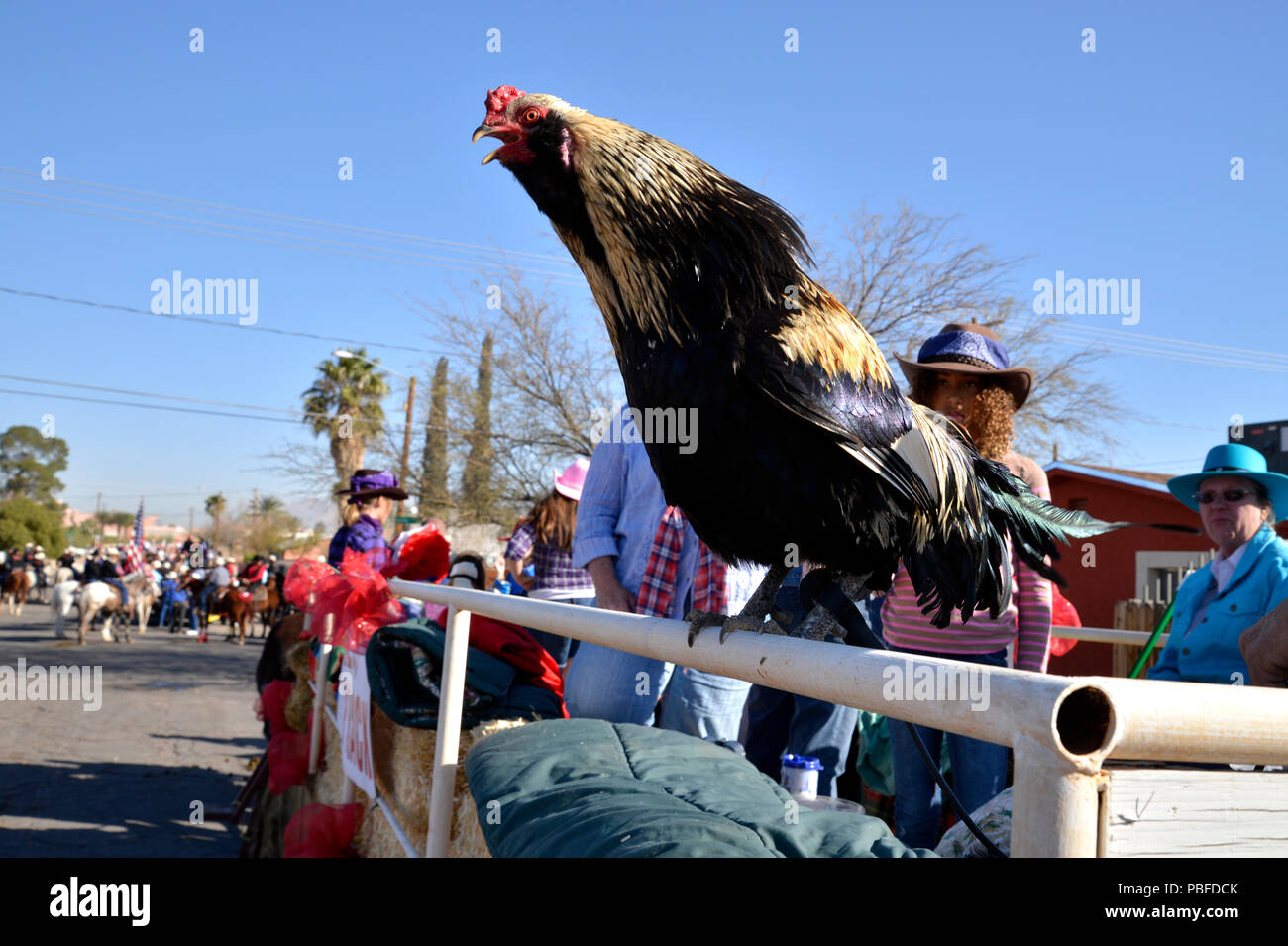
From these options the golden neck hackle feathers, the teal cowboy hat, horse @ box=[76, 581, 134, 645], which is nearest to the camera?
the golden neck hackle feathers

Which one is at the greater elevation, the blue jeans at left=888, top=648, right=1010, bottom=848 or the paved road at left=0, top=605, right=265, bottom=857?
the blue jeans at left=888, top=648, right=1010, bottom=848

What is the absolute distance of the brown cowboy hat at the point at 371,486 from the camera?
684 cm

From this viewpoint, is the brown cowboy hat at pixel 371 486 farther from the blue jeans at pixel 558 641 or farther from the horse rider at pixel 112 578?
the horse rider at pixel 112 578

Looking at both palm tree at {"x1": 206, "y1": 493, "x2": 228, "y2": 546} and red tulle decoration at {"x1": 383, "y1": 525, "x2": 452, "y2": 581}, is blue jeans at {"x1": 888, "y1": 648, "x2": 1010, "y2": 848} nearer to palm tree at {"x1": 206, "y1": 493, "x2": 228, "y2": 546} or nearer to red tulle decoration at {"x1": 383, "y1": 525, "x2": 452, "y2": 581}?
red tulle decoration at {"x1": 383, "y1": 525, "x2": 452, "y2": 581}

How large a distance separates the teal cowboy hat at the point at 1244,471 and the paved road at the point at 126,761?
658 centimetres

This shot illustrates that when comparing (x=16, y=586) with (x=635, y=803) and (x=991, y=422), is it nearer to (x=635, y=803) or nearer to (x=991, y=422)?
(x=991, y=422)

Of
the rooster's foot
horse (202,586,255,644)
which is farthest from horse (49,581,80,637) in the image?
the rooster's foot

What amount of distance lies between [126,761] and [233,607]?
52.7ft

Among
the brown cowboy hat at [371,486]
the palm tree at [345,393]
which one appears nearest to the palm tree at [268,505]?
the palm tree at [345,393]

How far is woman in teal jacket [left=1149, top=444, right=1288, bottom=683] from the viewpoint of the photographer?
10.5 ft

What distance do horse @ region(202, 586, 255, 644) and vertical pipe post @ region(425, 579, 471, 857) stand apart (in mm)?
22801

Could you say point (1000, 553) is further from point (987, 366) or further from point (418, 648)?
point (418, 648)

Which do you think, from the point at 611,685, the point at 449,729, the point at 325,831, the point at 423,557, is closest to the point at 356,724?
the point at 325,831
